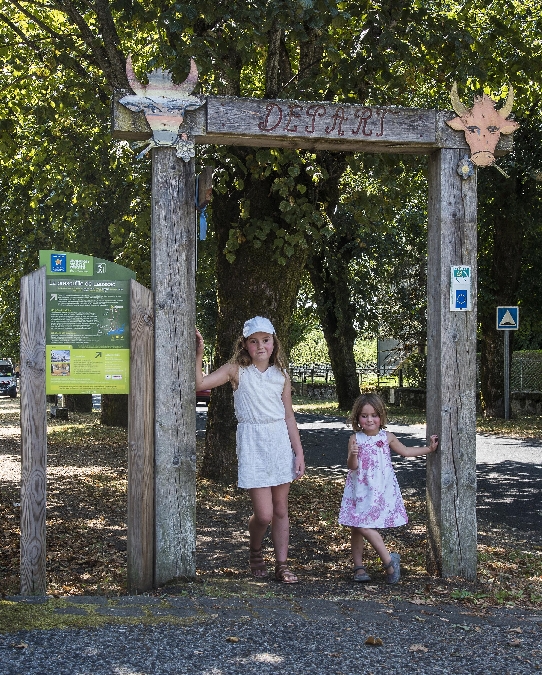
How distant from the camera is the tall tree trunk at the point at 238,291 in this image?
1042cm

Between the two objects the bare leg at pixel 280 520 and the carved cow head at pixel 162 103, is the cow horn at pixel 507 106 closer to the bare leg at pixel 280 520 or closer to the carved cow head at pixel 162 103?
the carved cow head at pixel 162 103

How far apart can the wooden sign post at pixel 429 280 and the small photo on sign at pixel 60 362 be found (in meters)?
0.58

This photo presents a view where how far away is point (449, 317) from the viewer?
6.35 m

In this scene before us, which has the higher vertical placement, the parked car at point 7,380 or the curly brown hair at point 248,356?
the curly brown hair at point 248,356

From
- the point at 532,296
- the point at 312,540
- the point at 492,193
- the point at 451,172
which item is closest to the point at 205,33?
the point at 451,172

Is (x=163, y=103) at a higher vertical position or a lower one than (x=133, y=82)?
lower

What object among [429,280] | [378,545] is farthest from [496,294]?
[378,545]

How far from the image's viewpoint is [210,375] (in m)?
6.02

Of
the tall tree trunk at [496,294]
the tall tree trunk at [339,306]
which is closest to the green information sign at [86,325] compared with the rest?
the tall tree trunk at [496,294]

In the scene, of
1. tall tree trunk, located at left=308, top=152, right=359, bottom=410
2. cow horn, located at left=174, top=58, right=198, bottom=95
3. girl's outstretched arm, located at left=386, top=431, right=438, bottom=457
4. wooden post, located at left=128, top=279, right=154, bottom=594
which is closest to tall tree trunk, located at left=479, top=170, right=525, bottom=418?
tall tree trunk, located at left=308, top=152, right=359, bottom=410

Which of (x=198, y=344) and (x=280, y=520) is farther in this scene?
(x=280, y=520)

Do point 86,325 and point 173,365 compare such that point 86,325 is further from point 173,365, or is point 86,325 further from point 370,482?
point 370,482

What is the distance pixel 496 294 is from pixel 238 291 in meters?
14.9

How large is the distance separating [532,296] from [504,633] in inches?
854
